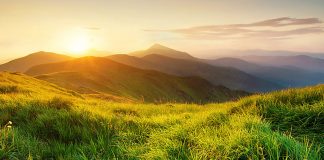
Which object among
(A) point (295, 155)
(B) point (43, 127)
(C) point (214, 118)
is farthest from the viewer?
(B) point (43, 127)

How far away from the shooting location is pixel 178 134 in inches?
305

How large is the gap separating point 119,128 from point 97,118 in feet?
4.24

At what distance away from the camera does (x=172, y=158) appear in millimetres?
5977

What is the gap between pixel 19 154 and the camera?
7.25 meters

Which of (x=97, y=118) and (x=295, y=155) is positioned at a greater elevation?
(x=295, y=155)

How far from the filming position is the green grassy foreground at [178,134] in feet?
19.1

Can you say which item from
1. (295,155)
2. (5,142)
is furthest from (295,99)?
(5,142)

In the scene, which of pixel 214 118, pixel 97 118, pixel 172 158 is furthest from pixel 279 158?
pixel 97 118

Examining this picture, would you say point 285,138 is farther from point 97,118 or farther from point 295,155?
point 97,118

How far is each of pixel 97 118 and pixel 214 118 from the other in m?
3.37

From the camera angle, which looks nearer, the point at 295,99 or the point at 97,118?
the point at 295,99

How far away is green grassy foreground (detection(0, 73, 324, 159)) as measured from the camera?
583 centimetres

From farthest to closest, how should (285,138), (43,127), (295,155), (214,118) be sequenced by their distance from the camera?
(43,127)
(214,118)
(285,138)
(295,155)

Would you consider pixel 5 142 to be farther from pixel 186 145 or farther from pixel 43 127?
pixel 186 145
